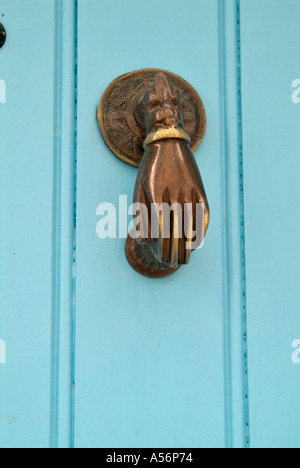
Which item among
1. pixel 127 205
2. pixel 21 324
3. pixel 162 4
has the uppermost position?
pixel 162 4

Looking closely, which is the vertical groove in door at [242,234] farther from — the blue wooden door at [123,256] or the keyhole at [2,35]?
the keyhole at [2,35]

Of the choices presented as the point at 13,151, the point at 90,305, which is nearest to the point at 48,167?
the point at 13,151

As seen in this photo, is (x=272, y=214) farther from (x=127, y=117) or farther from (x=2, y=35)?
(x=2, y=35)

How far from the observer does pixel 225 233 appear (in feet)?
1.73

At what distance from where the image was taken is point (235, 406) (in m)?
0.51

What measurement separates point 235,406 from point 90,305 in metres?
0.19

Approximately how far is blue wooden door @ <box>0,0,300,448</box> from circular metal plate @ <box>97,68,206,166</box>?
12 mm

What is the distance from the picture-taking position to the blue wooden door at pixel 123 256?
0.49 metres

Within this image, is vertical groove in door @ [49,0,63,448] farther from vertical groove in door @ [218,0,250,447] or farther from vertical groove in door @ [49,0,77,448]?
vertical groove in door @ [218,0,250,447]

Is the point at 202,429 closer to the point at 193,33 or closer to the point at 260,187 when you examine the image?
the point at 260,187

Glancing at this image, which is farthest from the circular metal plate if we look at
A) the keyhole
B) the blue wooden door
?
the keyhole

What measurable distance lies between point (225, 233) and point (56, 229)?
0.61ft

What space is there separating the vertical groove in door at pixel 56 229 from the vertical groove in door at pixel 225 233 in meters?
0.18

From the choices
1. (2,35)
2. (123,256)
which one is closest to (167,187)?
(123,256)
